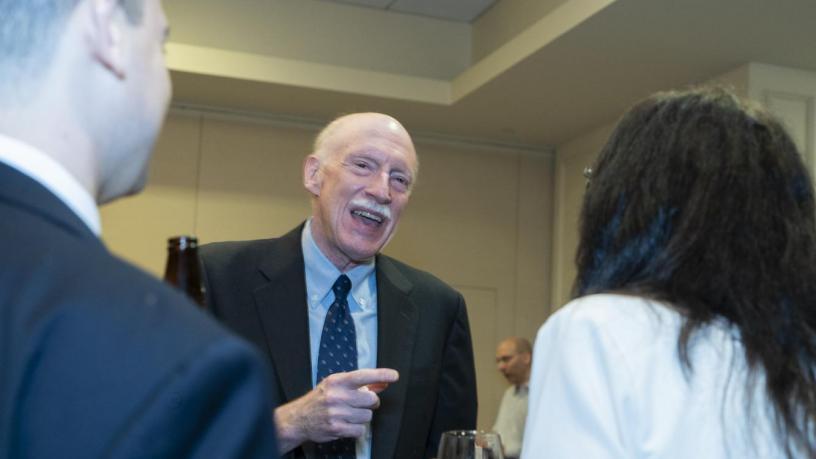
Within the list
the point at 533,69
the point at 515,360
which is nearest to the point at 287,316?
the point at 533,69

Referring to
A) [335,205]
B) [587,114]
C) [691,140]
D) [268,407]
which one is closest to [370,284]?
[335,205]

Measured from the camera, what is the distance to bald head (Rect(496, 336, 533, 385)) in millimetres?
7375

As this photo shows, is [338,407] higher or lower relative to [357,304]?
lower

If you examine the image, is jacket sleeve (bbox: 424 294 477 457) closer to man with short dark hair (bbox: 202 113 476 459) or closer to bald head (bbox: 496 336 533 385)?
man with short dark hair (bbox: 202 113 476 459)

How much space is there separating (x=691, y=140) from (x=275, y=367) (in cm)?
120

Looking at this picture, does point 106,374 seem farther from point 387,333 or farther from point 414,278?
point 414,278

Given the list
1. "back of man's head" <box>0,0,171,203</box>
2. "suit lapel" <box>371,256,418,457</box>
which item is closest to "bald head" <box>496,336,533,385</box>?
"suit lapel" <box>371,256,418,457</box>

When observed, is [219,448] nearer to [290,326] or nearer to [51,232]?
[51,232]

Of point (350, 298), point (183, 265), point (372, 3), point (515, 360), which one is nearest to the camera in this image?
point (183, 265)

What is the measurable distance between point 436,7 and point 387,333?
201 inches

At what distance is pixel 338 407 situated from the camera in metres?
1.90

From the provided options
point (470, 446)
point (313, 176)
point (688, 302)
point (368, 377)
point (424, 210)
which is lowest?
point (470, 446)

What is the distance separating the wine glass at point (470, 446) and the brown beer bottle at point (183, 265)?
0.66 m

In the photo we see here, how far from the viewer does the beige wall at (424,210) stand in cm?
750
